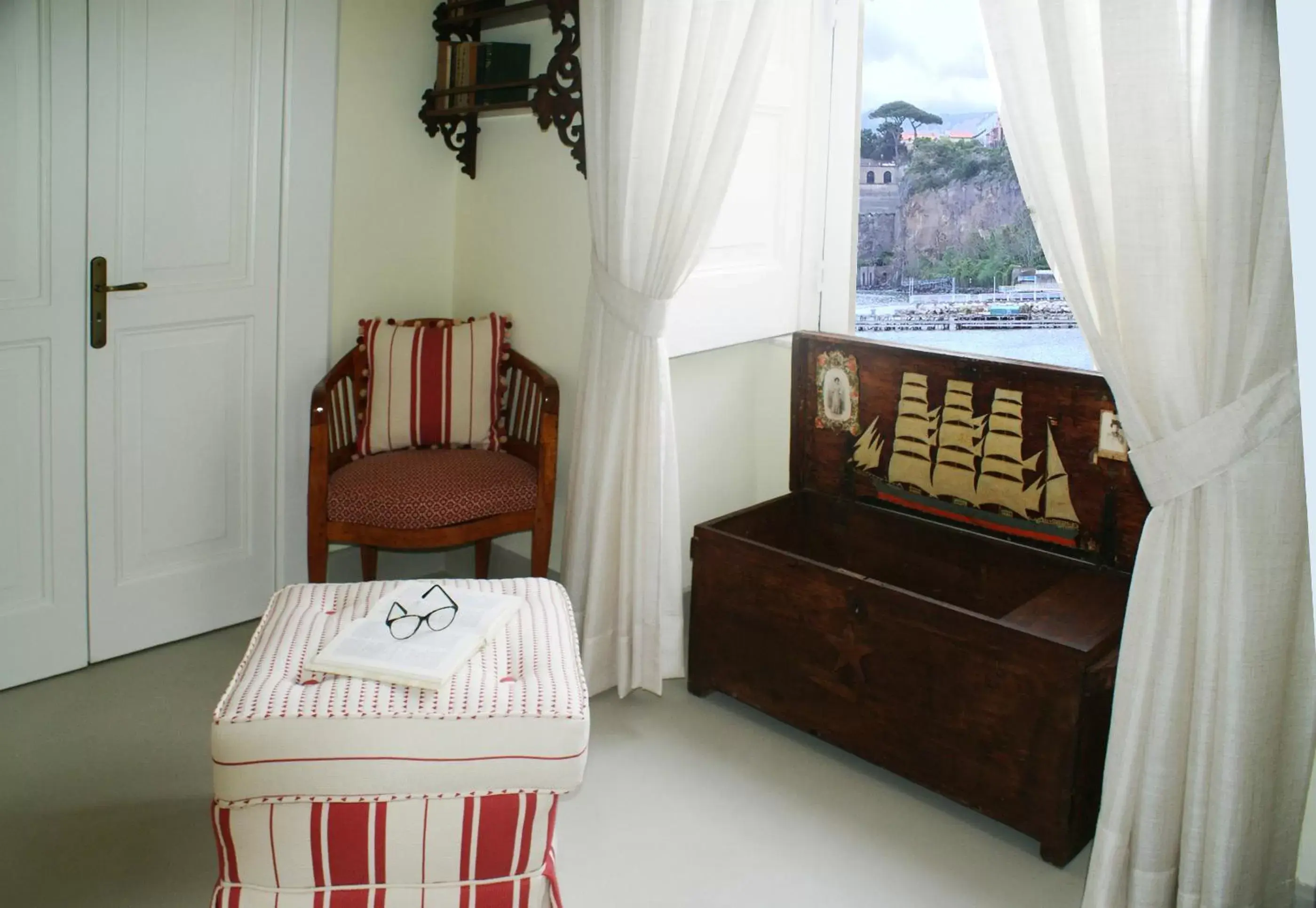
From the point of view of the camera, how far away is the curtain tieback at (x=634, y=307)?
2967 millimetres

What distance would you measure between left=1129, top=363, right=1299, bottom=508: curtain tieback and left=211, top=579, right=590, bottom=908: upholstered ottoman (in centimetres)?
103

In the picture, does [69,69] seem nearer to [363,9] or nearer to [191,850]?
[363,9]

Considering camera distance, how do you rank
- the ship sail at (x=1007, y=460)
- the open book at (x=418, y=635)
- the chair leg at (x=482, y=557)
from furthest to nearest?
the chair leg at (x=482, y=557)
the ship sail at (x=1007, y=460)
the open book at (x=418, y=635)

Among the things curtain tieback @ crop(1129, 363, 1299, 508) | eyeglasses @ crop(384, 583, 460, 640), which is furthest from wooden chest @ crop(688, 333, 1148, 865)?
eyeglasses @ crop(384, 583, 460, 640)

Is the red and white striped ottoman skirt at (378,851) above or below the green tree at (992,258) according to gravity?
below

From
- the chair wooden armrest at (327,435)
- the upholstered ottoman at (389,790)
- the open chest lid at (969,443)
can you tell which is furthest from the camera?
the chair wooden armrest at (327,435)

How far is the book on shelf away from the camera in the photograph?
3.34 metres

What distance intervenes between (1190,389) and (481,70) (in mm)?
2138

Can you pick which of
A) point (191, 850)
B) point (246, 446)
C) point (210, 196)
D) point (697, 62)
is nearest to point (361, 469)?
point (246, 446)

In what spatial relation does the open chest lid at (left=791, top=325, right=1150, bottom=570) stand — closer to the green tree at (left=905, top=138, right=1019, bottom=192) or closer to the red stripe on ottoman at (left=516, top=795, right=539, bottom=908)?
the green tree at (left=905, top=138, right=1019, bottom=192)

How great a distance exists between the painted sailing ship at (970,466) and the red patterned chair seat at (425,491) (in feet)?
3.00

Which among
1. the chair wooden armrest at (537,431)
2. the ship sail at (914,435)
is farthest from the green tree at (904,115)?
the chair wooden armrest at (537,431)

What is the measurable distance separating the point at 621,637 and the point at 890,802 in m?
0.77

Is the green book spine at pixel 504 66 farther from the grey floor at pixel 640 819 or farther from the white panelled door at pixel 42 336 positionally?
the grey floor at pixel 640 819
